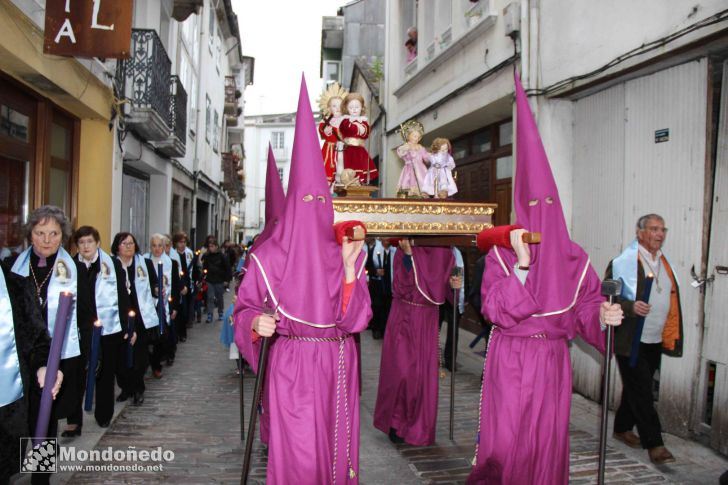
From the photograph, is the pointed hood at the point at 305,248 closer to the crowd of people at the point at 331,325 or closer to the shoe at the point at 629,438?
the crowd of people at the point at 331,325

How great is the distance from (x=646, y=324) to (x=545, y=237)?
2160mm

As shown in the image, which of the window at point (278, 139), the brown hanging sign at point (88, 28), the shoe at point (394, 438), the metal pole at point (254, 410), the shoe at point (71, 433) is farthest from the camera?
the window at point (278, 139)

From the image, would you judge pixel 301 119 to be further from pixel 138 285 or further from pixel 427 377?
pixel 138 285

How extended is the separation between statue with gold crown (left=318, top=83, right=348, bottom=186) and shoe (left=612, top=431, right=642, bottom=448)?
12.0 feet

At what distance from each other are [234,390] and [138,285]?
1.97 metres

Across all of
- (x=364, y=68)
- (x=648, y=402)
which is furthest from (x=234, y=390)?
(x=364, y=68)

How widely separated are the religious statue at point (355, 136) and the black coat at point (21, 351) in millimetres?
2881

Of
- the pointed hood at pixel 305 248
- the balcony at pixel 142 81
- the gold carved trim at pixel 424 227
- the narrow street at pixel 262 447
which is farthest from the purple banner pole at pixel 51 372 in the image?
the balcony at pixel 142 81

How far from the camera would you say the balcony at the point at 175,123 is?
1363 centimetres

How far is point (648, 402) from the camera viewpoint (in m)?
5.21

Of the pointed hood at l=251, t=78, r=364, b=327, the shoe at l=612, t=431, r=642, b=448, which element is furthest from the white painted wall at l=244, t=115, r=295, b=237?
the pointed hood at l=251, t=78, r=364, b=327

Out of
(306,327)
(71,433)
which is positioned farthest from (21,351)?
(71,433)

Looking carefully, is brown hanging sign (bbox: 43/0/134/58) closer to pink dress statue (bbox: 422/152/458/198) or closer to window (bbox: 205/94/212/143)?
pink dress statue (bbox: 422/152/458/198)

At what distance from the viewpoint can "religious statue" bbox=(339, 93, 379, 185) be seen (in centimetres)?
546
